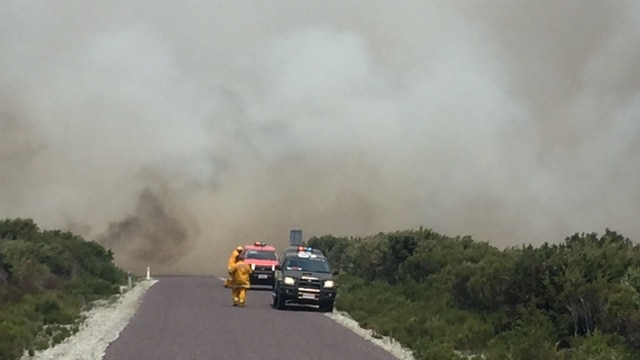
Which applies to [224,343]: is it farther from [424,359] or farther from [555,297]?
[555,297]

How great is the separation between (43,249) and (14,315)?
22851 mm

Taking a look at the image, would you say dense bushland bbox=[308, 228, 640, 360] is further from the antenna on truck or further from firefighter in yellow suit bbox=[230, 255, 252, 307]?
the antenna on truck

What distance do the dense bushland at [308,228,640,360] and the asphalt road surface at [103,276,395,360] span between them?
162 centimetres

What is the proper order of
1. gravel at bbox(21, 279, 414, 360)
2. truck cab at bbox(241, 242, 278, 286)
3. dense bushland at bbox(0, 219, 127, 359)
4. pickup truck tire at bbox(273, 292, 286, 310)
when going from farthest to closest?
truck cab at bbox(241, 242, 278, 286), pickup truck tire at bbox(273, 292, 286, 310), dense bushland at bbox(0, 219, 127, 359), gravel at bbox(21, 279, 414, 360)

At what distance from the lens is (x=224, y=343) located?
2191 centimetres

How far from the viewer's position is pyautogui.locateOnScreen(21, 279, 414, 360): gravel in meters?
20.6

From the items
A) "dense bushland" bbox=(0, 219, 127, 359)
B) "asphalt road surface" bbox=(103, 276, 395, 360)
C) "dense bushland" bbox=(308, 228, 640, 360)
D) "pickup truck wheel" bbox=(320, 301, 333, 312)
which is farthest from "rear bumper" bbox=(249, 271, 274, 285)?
"pickup truck wheel" bbox=(320, 301, 333, 312)

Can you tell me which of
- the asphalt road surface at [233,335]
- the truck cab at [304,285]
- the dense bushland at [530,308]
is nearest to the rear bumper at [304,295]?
the truck cab at [304,285]

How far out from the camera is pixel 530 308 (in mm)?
24656

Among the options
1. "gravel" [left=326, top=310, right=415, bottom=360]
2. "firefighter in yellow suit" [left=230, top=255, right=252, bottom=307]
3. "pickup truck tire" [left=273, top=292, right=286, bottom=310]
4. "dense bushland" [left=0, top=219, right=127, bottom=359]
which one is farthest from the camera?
"pickup truck tire" [left=273, top=292, right=286, bottom=310]

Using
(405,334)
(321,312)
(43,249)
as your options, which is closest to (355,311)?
(321,312)

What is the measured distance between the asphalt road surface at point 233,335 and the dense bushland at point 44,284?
6.80 feet

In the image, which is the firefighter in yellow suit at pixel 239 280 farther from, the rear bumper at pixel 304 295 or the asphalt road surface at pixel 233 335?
the rear bumper at pixel 304 295

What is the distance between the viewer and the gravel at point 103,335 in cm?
2064
